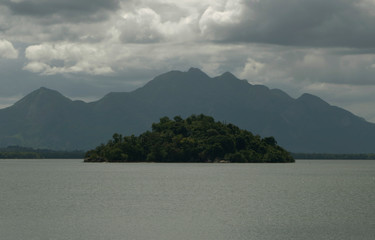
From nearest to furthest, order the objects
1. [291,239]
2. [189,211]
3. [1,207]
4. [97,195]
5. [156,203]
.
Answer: [291,239], [189,211], [1,207], [156,203], [97,195]

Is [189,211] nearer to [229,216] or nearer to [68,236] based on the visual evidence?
[229,216]

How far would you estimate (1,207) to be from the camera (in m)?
91.4

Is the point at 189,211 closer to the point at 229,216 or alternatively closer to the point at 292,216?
the point at 229,216

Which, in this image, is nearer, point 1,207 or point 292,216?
point 292,216

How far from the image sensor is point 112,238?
60781mm

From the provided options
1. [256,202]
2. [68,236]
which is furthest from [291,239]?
[256,202]

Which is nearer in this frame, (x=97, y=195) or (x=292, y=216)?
(x=292, y=216)

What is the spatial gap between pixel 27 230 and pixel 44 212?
18.5 metres

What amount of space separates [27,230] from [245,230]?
1042 inches

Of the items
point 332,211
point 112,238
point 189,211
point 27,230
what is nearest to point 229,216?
point 189,211

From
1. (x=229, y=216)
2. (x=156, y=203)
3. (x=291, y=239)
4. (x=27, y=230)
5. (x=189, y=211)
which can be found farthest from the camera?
(x=156, y=203)

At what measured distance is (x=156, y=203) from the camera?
98.2 m

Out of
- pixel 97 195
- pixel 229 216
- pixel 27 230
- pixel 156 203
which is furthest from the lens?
pixel 97 195

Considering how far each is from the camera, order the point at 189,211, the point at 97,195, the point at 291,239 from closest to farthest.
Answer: the point at 291,239 < the point at 189,211 < the point at 97,195
